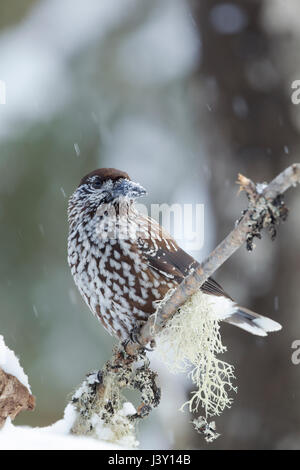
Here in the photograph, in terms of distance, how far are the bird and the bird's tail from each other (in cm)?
20

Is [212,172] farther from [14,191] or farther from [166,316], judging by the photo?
[14,191]

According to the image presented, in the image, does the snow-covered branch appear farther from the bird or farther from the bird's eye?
the bird's eye

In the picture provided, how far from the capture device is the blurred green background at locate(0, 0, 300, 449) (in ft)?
15.3

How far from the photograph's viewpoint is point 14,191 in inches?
271

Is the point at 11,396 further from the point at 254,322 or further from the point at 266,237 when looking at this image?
the point at 266,237

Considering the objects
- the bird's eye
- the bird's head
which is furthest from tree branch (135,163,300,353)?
the bird's eye

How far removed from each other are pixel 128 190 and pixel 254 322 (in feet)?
4.36

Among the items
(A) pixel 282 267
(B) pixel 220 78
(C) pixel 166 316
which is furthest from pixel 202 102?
(C) pixel 166 316

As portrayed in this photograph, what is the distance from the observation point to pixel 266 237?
477cm

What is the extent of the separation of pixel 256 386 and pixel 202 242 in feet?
3.89

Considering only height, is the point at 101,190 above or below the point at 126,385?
above

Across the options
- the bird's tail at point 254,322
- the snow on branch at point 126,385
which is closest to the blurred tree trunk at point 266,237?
the bird's tail at point 254,322

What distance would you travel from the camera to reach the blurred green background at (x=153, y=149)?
4.66m

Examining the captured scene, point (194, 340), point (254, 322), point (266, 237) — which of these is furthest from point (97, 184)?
point (266, 237)
